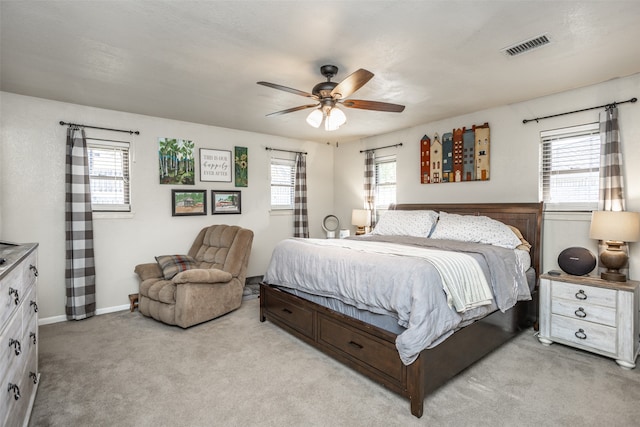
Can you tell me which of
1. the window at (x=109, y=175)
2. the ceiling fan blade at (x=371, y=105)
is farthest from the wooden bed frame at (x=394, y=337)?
the window at (x=109, y=175)

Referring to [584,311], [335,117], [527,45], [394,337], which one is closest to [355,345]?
[394,337]

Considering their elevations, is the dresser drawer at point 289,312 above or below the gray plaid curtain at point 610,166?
below

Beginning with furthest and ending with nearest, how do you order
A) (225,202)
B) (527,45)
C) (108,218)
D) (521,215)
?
(225,202) < (108,218) < (521,215) < (527,45)

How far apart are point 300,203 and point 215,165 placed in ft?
5.10

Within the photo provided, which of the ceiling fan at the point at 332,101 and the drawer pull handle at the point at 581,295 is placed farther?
the drawer pull handle at the point at 581,295

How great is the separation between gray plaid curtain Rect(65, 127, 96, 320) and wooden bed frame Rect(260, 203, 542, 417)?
2.09m

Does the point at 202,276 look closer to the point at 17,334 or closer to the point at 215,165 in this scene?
the point at 17,334

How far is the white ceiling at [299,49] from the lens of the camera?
203 cm

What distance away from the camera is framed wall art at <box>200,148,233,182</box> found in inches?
188

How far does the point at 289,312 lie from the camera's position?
10.6ft

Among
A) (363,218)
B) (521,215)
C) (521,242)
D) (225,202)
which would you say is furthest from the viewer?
(363,218)

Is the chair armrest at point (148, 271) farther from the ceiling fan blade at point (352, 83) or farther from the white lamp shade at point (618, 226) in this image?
the white lamp shade at point (618, 226)

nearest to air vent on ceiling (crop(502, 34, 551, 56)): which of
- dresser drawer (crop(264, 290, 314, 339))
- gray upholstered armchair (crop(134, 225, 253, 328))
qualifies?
dresser drawer (crop(264, 290, 314, 339))

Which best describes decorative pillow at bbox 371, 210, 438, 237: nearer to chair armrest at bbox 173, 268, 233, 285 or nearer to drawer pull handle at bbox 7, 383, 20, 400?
chair armrest at bbox 173, 268, 233, 285
